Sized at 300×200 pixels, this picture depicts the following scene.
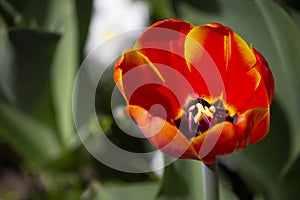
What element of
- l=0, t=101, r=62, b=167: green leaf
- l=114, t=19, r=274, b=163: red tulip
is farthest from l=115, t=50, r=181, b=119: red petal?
l=0, t=101, r=62, b=167: green leaf

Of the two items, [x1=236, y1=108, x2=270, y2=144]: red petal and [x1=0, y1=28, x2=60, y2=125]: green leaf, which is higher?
[x1=236, y1=108, x2=270, y2=144]: red petal

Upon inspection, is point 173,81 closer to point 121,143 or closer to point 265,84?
point 265,84

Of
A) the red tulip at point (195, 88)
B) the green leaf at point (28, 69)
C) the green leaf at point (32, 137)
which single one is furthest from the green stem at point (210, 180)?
the green leaf at point (32, 137)

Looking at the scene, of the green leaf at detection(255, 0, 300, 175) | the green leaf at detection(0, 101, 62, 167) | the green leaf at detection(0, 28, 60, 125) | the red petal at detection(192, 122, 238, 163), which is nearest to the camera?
the red petal at detection(192, 122, 238, 163)

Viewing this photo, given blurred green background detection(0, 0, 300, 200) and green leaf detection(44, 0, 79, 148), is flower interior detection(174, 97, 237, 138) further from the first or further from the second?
green leaf detection(44, 0, 79, 148)

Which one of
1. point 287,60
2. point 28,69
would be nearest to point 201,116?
point 287,60

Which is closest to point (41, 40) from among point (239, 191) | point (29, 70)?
point (29, 70)

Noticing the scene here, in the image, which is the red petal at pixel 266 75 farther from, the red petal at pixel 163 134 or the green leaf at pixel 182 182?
the green leaf at pixel 182 182
